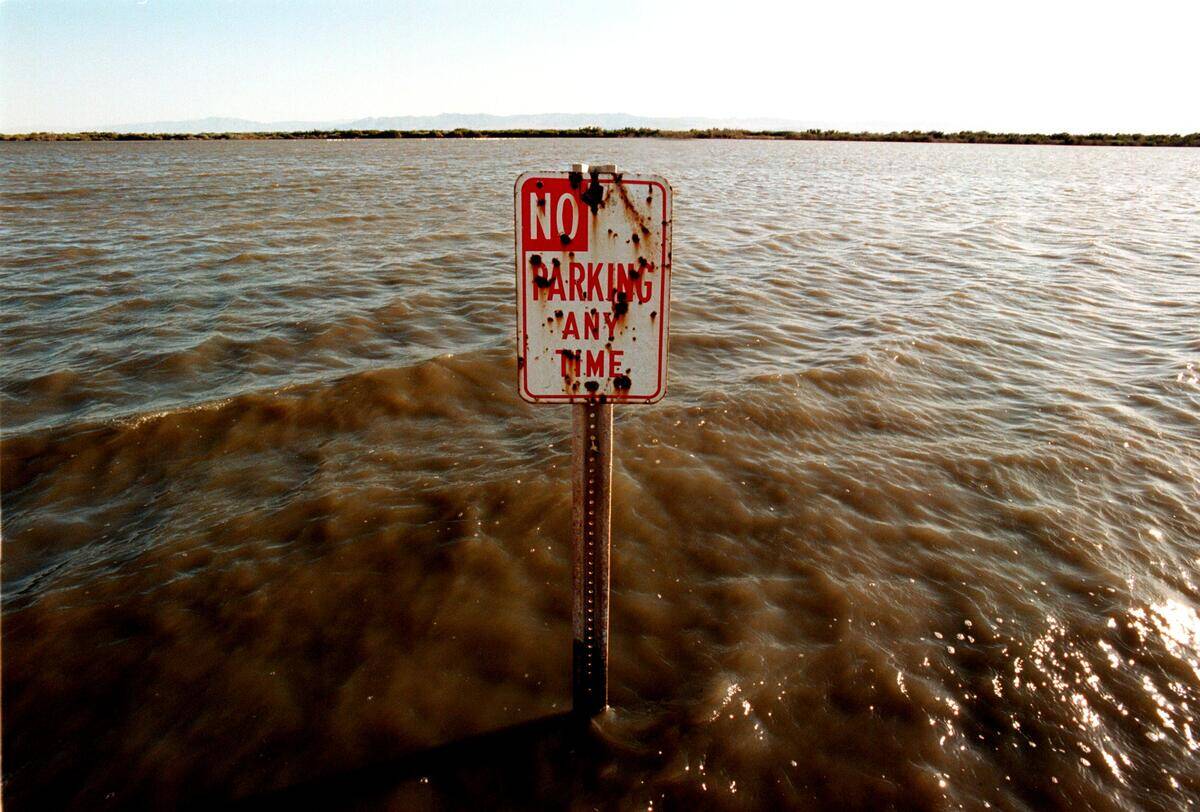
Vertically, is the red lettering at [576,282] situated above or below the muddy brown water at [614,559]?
above

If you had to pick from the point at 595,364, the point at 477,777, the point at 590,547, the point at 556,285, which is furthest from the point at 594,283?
the point at 477,777

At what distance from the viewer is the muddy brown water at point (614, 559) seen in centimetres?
270

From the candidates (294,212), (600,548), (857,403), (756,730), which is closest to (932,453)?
(857,403)

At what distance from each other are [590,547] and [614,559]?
1.38 m

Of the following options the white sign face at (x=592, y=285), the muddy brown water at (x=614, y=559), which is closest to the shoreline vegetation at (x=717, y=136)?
the muddy brown water at (x=614, y=559)

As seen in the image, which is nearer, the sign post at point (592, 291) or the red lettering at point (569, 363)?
the sign post at point (592, 291)

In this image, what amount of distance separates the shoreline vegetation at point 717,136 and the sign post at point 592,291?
70.1m

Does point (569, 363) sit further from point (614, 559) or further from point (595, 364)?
point (614, 559)

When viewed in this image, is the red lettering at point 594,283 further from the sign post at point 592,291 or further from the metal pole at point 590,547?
the metal pole at point 590,547

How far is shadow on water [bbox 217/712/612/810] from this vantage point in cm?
253

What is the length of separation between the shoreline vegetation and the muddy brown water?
216ft

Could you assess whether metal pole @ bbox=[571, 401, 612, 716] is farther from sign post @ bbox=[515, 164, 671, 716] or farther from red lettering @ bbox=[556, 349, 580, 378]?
red lettering @ bbox=[556, 349, 580, 378]

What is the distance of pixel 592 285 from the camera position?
2176mm

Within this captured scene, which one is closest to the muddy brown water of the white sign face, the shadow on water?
the shadow on water
